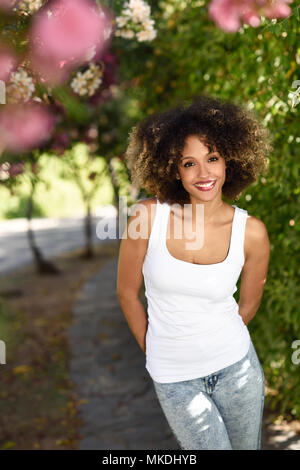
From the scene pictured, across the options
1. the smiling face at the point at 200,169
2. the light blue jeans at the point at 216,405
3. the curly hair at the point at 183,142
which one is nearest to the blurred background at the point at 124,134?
the curly hair at the point at 183,142

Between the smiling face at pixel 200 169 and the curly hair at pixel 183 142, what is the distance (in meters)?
0.02

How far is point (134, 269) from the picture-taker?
2113 mm

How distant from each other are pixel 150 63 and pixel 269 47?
1868 millimetres

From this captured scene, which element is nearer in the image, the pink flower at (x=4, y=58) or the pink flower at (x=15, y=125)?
the pink flower at (x=4, y=58)

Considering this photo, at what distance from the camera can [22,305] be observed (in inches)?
322

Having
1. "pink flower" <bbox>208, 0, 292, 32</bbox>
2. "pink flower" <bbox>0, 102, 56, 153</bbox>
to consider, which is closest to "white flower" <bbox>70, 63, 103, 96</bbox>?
"pink flower" <bbox>0, 102, 56, 153</bbox>

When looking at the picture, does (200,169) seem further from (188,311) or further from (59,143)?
(59,143)

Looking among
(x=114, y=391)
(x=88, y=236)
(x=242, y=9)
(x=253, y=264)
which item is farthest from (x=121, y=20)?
(x=88, y=236)

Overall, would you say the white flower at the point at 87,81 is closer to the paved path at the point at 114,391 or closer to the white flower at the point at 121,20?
the white flower at the point at 121,20

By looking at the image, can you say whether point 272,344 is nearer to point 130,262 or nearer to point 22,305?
point 130,262

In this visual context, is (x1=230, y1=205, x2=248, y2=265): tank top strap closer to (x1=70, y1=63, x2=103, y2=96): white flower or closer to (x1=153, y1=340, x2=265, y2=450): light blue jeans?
(x1=153, y1=340, x2=265, y2=450): light blue jeans

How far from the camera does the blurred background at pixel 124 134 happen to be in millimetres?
1908

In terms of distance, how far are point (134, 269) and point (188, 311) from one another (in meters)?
0.27
